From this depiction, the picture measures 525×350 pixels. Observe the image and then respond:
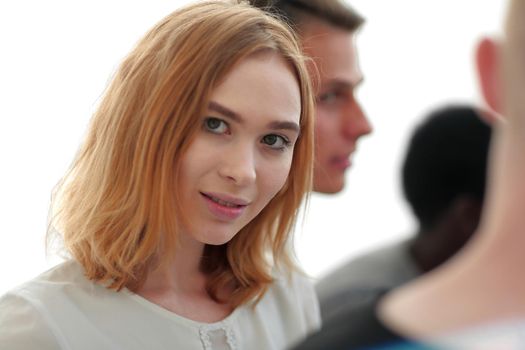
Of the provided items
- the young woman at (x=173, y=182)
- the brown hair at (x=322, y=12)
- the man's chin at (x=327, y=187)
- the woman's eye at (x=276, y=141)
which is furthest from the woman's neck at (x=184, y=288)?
the brown hair at (x=322, y=12)

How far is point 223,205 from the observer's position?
0.79 m

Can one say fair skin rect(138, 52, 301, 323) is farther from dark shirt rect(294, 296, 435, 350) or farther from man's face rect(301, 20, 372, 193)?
dark shirt rect(294, 296, 435, 350)

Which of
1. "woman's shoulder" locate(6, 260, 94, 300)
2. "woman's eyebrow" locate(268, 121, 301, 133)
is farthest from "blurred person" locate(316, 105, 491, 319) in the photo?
"woman's shoulder" locate(6, 260, 94, 300)

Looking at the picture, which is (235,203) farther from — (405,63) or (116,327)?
(405,63)

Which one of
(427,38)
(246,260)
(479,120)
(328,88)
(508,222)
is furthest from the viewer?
(427,38)

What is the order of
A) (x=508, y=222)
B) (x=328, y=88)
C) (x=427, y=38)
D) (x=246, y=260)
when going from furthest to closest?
(x=427, y=38) → (x=328, y=88) → (x=246, y=260) → (x=508, y=222)

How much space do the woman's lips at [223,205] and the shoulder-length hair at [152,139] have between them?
1.3 inches

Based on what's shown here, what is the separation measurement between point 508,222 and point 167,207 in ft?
1.82

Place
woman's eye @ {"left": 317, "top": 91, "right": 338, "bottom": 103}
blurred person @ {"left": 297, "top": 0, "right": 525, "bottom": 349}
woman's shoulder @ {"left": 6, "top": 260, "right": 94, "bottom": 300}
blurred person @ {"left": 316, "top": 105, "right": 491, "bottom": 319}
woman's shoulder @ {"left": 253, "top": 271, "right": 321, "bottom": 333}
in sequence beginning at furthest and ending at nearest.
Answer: woman's eye @ {"left": 317, "top": 91, "right": 338, "bottom": 103} → woman's shoulder @ {"left": 253, "top": 271, "right": 321, "bottom": 333} → woman's shoulder @ {"left": 6, "top": 260, "right": 94, "bottom": 300} → blurred person @ {"left": 316, "top": 105, "right": 491, "bottom": 319} → blurred person @ {"left": 297, "top": 0, "right": 525, "bottom": 349}

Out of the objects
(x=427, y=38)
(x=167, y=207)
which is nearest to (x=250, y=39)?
(x=167, y=207)

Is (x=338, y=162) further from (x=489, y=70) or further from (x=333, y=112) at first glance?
(x=489, y=70)

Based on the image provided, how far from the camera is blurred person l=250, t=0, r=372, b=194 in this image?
44.9 inches

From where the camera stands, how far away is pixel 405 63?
1.52m

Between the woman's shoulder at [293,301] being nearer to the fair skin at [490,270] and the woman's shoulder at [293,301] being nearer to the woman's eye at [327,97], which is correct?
the woman's eye at [327,97]
